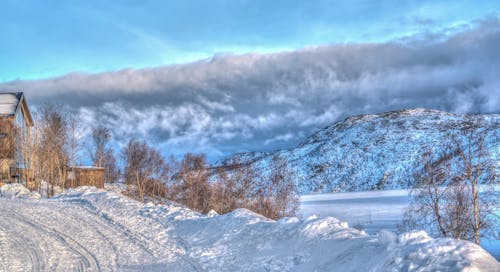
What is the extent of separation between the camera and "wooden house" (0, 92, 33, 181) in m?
42.7

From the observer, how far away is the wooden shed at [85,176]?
47.8m

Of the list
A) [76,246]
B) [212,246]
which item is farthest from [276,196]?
[76,246]

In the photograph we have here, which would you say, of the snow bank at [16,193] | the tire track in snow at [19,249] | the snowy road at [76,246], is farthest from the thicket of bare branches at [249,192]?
the tire track in snow at [19,249]

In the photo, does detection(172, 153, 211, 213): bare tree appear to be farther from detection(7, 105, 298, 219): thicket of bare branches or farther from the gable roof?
the gable roof

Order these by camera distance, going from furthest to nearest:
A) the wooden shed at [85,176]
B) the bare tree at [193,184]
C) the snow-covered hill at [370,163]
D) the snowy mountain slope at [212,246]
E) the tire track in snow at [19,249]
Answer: the snow-covered hill at [370,163]
the wooden shed at [85,176]
the bare tree at [193,184]
the tire track in snow at [19,249]
the snowy mountain slope at [212,246]

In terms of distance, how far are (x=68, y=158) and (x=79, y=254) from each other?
132 feet

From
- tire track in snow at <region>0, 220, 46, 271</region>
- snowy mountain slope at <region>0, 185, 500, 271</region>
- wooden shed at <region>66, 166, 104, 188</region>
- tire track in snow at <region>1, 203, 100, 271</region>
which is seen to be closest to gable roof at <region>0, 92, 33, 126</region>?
wooden shed at <region>66, 166, 104, 188</region>

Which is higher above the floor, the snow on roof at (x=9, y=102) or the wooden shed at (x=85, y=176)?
the snow on roof at (x=9, y=102)

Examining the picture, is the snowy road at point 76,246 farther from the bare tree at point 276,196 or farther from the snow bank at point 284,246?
the bare tree at point 276,196

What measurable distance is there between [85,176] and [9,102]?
33.8 ft

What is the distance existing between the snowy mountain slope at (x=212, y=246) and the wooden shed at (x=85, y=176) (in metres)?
30.8

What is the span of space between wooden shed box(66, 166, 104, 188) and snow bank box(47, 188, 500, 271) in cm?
3182

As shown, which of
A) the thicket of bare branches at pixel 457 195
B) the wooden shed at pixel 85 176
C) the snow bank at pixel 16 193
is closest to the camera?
the thicket of bare branches at pixel 457 195

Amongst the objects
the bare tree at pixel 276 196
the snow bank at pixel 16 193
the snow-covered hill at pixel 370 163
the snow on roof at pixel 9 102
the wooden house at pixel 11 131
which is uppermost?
the snow on roof at pixel 9 102
